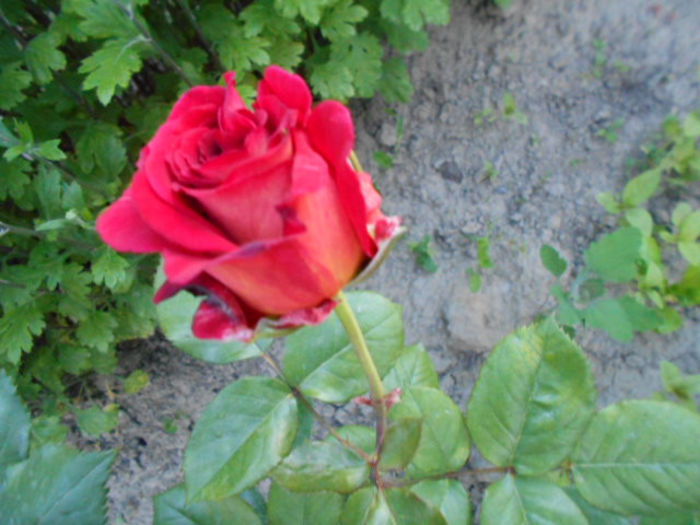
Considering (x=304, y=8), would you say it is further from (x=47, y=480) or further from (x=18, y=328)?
(x=47, y=480)

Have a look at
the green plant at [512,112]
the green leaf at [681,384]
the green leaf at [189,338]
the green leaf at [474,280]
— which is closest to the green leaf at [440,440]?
the green leaf at [189,338]

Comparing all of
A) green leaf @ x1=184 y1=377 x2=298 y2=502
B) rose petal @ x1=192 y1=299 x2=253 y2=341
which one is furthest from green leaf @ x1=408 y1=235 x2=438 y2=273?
rose petal @ x1=192 y1=299 x2=253 y2=341

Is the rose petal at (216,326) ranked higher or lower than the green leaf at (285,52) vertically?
higher

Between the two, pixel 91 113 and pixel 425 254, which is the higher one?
pixel 91 113

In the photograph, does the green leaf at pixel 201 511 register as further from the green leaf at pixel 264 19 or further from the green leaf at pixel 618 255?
the green leaf at pixel 264 19

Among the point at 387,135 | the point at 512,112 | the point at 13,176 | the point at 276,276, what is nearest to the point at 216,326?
the point at 276,276

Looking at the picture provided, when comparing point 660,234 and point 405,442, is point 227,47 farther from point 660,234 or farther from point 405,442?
point 660,234

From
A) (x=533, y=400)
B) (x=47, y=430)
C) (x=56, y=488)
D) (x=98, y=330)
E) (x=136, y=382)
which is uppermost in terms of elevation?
(x=533, y=400)

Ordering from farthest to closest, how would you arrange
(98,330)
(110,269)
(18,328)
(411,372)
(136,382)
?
1. (136,382)
2. (98,330)
3. (18,328)
4. (110,269)
5. (411,372)
